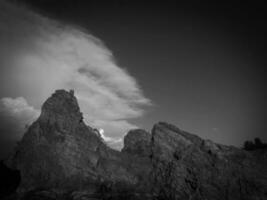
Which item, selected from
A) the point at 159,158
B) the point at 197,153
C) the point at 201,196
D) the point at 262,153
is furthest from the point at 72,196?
the point at 262,153

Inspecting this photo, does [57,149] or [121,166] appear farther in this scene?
[121,166]

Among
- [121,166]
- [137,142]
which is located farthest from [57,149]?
[137,142]

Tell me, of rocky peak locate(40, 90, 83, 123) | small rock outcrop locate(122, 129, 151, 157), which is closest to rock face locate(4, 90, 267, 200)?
rocky peak locate(40, 90, 83, 123)

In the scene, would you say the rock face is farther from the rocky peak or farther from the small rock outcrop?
the small rock outcrop

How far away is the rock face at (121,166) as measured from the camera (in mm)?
86438

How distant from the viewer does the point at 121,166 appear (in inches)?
4149

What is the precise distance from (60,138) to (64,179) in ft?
69.5

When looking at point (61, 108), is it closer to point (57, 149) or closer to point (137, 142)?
point (57, 149)

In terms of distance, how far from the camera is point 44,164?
9681 cm

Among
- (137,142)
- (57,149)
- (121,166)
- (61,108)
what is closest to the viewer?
(57,149)

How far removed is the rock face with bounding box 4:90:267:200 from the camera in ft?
284

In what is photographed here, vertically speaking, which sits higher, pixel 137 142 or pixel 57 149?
pixel 137 142

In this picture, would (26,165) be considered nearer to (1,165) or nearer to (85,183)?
(1,165)

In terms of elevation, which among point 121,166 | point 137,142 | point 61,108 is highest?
point 61,108
